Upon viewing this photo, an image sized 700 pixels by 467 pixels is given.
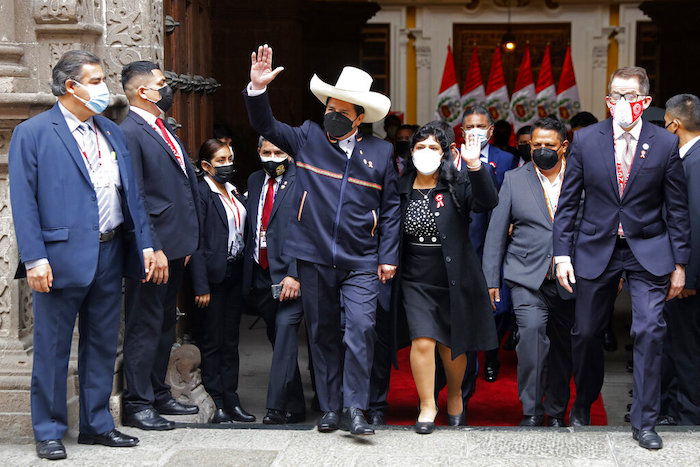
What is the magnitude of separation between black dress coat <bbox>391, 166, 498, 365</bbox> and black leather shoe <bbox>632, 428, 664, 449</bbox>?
3.57 ft

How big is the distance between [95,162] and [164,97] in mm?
776

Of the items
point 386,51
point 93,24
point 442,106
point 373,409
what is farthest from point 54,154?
point 386,51

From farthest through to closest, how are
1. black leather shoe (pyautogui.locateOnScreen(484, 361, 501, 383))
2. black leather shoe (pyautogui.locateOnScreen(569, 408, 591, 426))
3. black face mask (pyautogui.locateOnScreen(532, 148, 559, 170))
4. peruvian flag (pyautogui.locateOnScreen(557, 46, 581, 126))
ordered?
peruvian flag (pyautogui.locateOnScreen(557, 46, 581, 126))
black leather shoe (pyautogui.locateOnScreen(484, 361, 501, 383))
black face mask (pyautogui.locateOnScreen(532, 148, 559, 170))
black leather shoe (pyautogui.locateOnScreen(569, 408, 591, 426))

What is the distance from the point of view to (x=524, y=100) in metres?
14.6

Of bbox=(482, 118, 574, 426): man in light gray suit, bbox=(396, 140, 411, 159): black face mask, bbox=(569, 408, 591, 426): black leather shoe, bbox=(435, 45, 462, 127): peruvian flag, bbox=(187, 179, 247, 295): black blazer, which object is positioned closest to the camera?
bbox=(569, 408, 591, 426): black leather shoe

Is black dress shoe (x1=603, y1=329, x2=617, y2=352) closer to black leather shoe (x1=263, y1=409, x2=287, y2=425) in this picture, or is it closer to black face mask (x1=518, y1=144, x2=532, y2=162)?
black face mask (x1=518, y1=144, x2=532, y2=162)

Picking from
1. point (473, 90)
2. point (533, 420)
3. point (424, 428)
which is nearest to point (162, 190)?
point (424, 428)

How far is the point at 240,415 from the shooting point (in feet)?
22.0

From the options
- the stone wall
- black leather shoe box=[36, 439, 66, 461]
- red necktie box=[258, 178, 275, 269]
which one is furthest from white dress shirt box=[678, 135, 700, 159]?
black leather shoe box=[36, 439, 66, 461]

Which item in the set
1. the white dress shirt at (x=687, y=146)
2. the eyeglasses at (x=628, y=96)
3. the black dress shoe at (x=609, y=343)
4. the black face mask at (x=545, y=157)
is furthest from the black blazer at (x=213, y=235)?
the black dress shoe at (x=609, y=343)

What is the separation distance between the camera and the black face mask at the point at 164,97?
19.3 feet

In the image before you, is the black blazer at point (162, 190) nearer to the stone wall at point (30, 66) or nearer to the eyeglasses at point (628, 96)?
the stone wall at point (30, 66)

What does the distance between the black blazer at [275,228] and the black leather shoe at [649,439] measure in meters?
2.17

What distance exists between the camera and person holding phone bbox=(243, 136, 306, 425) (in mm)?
6309
